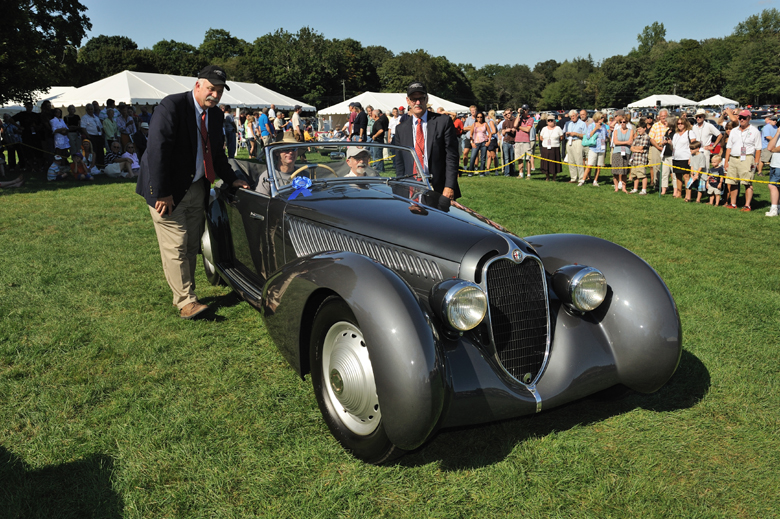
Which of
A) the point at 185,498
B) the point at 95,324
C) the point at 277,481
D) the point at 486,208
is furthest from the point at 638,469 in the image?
the point at 486,208

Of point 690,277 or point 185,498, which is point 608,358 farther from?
point 690,277

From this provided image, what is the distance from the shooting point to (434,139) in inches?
224

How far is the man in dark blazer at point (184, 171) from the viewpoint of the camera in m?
4.21

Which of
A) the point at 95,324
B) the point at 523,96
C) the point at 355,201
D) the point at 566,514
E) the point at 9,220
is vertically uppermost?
the point at 523,96

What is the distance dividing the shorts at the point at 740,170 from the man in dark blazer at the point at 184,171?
1052 cm

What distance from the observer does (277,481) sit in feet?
8.34

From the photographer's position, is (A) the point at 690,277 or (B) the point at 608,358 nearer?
(B) the point at 608,358

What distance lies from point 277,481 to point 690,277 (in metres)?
5.62

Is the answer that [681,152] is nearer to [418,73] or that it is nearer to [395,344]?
[395,344]

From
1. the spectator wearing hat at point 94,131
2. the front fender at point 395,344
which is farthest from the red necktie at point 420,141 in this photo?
the spectator wearing hat at point 94,131

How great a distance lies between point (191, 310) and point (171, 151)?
4.80ft

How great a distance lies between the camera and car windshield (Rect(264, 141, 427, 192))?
14.1ft

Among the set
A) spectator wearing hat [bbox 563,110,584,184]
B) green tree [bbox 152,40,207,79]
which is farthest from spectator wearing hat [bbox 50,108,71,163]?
green tree [bbox 152,40,207,79]

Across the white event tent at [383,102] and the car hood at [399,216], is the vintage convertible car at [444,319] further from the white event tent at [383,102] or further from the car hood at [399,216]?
the white event tent at [383,102]
